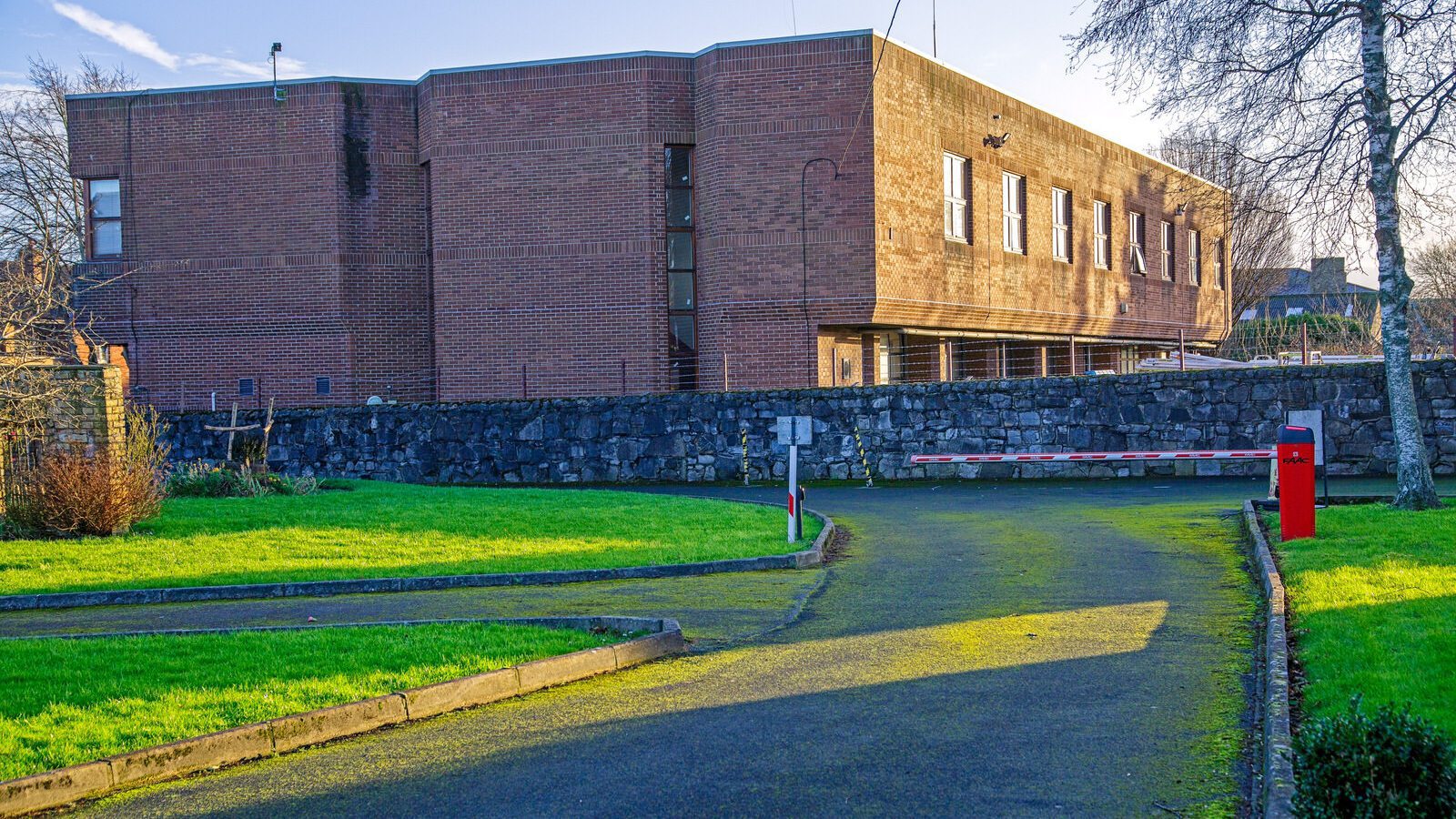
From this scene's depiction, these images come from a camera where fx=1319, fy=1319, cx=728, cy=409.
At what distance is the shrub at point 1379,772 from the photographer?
412cm

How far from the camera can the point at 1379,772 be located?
4.14m

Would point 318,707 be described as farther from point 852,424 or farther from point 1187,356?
point 1187,356

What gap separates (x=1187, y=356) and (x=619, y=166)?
671 inches

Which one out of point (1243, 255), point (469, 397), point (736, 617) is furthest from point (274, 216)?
point (1243, 255)

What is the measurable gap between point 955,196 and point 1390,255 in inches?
579

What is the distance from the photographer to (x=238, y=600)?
12000mm

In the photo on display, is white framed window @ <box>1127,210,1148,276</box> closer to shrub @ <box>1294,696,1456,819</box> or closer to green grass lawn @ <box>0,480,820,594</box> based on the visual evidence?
green grass lawn @ <box>0,480,820,594</box>

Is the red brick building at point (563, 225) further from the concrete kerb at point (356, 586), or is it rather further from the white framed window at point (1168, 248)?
the concrete kerb at point (356, 586)

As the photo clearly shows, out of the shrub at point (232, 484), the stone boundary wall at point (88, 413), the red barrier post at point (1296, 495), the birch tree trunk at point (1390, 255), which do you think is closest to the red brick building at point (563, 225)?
the shrub at point (232, 484)

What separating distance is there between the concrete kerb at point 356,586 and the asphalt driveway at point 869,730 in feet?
3.45

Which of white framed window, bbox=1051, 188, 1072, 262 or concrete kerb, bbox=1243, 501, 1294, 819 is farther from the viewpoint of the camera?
white framed window, bbox=1051, 188, 1072, 262

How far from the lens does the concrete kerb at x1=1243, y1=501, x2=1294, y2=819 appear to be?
16.4 ft

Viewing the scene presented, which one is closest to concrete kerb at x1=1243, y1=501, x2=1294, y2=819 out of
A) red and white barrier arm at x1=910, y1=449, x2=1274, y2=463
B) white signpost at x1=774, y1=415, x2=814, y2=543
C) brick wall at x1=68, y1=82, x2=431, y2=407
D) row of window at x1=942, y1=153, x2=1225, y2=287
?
white signpost at x1=774, y1=415, x2=814, y2=543

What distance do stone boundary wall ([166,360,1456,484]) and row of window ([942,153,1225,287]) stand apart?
231 inches
